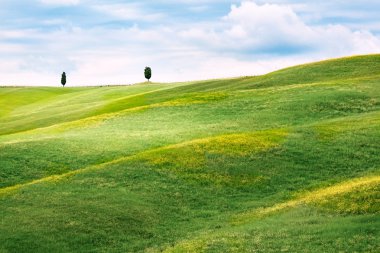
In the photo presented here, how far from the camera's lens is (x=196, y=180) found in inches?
1489

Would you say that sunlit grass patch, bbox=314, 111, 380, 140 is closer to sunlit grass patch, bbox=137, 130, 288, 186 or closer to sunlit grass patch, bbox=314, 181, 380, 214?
sunlit grass patch, bbox=137, 130, 288, 186

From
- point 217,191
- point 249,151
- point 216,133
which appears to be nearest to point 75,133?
point 216,133

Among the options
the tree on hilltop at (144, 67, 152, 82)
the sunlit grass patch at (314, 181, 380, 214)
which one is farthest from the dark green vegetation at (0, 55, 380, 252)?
the tree on hilltop at (144, 67, 152, 82)

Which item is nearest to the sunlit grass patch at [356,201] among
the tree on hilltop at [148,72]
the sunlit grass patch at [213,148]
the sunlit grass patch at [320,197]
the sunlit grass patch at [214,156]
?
the sunlit grass patch at [320,197]

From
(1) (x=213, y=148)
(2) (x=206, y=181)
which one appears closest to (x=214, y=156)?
(1) (x=213, y=148)

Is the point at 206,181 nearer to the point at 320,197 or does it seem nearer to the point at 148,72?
the point at 320,197

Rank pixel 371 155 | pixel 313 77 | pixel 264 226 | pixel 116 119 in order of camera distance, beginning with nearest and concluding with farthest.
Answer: pixel 264 226, pixel 371 155, pixel 116 119, pixel 313 77

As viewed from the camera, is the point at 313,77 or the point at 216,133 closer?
the point at 216,133

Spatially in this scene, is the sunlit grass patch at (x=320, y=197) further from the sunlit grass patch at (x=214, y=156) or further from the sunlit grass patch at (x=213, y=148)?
the sunlit grass patch at (x=213, y=148)

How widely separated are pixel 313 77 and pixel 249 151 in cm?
4239

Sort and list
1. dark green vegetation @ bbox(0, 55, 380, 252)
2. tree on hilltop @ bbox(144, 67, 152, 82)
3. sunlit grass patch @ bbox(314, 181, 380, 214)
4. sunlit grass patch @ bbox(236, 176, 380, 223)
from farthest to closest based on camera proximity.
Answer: tree on hilltop @ bbox(144, 67, 152, 82), sunlit grass patch @ bbox(236, 176, 380, 223), sunlit grass patch @ bbox(314, 181, 380, 214), dark green vegetation @ bbox(0, 55, 380, 252)

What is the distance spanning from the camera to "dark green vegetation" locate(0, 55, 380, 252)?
2827cm

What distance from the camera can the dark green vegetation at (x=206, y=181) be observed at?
28.3 meters

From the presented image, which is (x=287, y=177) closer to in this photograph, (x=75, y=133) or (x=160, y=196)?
(x=160, y=196)
